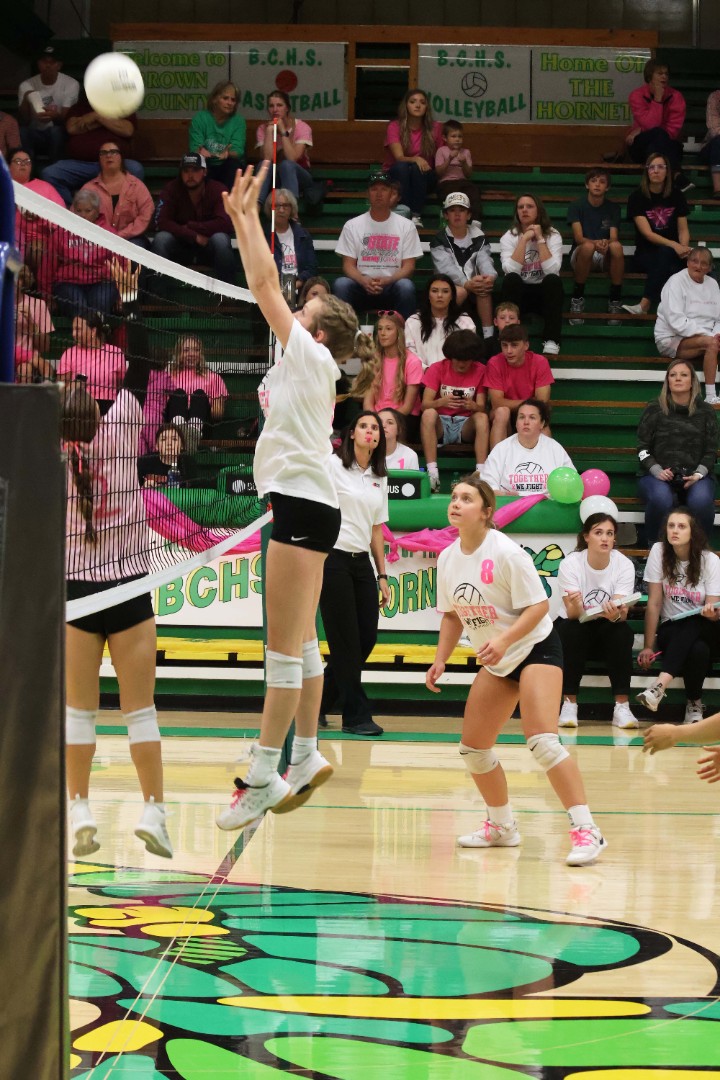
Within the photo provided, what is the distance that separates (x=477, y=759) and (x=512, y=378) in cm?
582

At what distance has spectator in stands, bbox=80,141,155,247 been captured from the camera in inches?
501

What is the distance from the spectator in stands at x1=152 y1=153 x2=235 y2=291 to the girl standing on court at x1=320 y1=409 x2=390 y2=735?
14.6 feet

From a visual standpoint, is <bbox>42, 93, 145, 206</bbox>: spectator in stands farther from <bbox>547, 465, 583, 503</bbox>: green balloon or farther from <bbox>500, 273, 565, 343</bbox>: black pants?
<bbox>547, 465, 583, 503</bbox>: green balloon

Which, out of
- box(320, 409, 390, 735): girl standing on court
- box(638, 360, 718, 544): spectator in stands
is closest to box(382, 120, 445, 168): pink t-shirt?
box(638, 360, 718, 544): spectator in stands

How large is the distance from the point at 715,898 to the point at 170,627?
5.80 meters

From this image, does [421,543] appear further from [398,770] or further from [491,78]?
[491,78]

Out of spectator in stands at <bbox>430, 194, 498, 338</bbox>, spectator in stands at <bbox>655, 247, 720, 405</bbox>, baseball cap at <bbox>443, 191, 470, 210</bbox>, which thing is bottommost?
spectator in stands at <bbox>655, 247, 720, 405</bbox>

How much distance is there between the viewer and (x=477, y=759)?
21.4ft

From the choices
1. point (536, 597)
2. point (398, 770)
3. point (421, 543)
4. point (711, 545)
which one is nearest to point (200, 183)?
point (421, 543)

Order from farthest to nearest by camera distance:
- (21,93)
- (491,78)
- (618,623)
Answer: (491,78), (21,93), (618,623)

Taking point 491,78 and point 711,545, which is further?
point 491,78

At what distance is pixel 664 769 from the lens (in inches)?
346

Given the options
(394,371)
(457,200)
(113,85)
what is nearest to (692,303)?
(457,200)

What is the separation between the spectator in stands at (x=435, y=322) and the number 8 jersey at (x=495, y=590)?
5.80m
